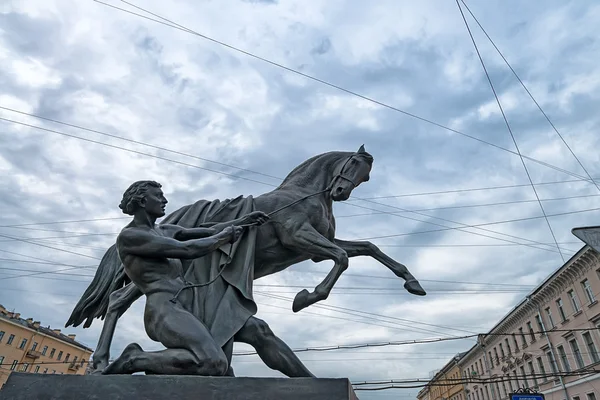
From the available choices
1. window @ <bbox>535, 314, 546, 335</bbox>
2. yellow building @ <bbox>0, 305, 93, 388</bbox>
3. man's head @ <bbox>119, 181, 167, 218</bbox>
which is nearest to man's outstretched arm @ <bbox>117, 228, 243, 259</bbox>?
man's head @ <bbox>119, 181, 167, 218</bbox>

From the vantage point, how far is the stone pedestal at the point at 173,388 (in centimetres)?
309

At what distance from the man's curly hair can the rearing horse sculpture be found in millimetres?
1064

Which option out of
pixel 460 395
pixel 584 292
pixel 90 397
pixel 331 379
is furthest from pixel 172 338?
pixel 460 395

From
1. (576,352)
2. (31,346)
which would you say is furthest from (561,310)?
(31,346)

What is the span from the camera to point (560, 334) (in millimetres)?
34531

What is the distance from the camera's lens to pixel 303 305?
4453mm

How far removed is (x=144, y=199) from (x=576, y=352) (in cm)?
3839

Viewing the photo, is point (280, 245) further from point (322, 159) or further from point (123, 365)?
point (123, 365)

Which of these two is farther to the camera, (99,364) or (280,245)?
(280,245)

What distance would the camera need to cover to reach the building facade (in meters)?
30.6

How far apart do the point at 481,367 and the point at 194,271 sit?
202 ft

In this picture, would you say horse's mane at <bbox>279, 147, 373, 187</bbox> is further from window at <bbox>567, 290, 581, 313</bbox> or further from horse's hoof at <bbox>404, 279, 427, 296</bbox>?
window at <bbox>567, 290, 581, 313</bbox>

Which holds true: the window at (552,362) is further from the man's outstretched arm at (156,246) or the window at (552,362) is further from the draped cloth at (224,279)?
the man's outstretched arm at (156,246)

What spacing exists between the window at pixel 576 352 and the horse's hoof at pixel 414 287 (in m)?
34.3
